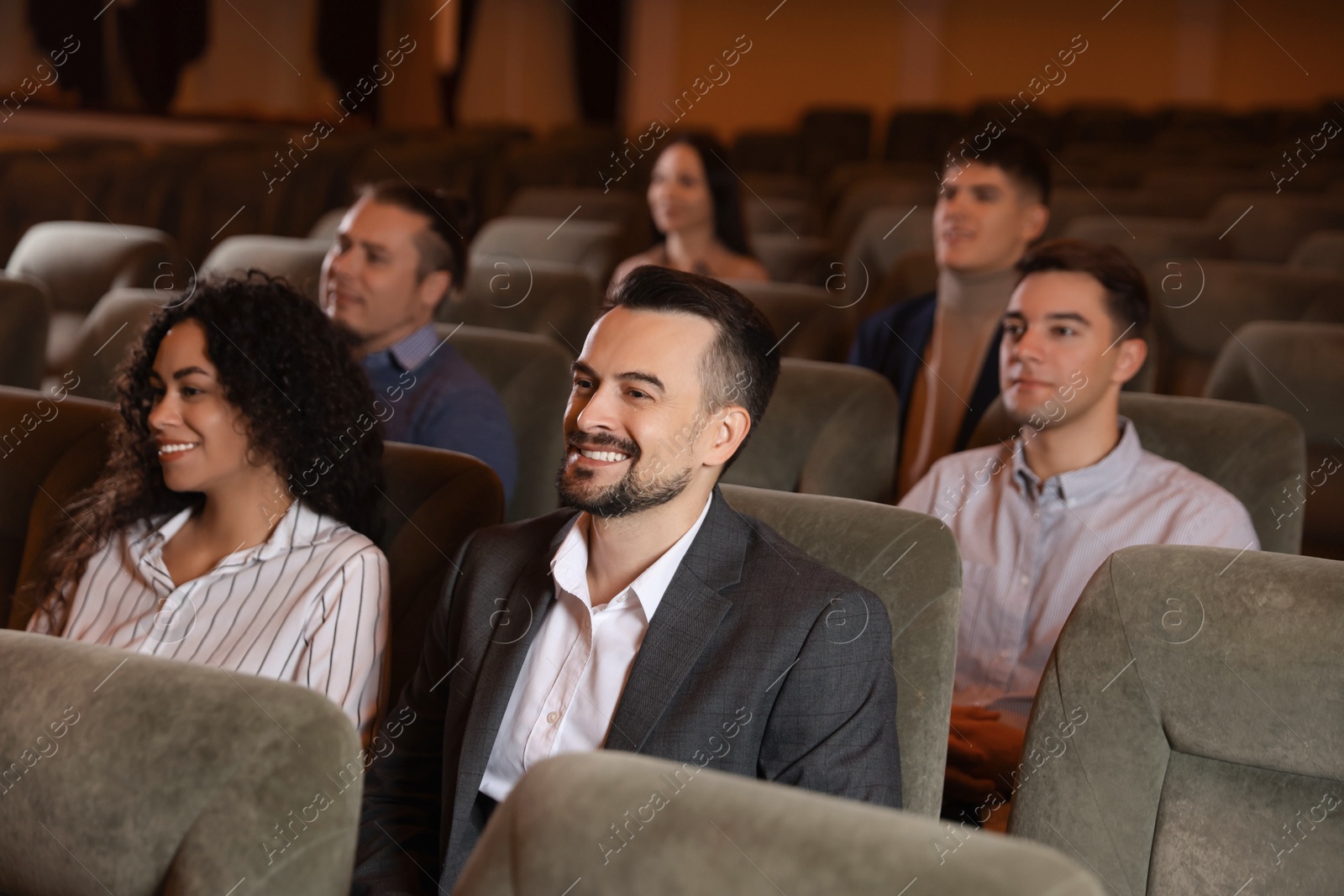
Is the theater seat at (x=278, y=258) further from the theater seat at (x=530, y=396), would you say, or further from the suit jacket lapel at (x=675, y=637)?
the suit jacket lapel at (x=675, y=637)

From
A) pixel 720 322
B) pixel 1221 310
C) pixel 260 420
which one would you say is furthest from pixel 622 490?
pixel 1221 310

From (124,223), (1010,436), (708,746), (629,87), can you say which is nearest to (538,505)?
(1010,436)

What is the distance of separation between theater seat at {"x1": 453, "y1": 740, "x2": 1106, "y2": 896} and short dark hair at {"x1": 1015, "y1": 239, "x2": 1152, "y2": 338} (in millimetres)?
1577

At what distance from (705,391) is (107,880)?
705 millimetres

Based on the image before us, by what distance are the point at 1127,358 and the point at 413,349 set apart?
127 centimetres

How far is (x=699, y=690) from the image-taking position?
50.6 inches

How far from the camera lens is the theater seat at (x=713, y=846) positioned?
2.42 feet

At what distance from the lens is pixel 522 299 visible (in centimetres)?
348

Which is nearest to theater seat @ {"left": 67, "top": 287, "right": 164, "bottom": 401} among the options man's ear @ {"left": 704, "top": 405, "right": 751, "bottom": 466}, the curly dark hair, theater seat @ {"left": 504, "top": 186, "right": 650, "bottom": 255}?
the curly dark hair

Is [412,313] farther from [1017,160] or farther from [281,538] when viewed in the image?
[1017,160]

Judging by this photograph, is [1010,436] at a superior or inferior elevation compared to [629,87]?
inferior

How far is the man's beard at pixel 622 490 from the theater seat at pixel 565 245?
2907 millimetres

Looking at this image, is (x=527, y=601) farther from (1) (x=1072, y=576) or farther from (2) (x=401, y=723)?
(1) (x=1072, y=576)

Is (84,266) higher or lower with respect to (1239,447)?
higher
